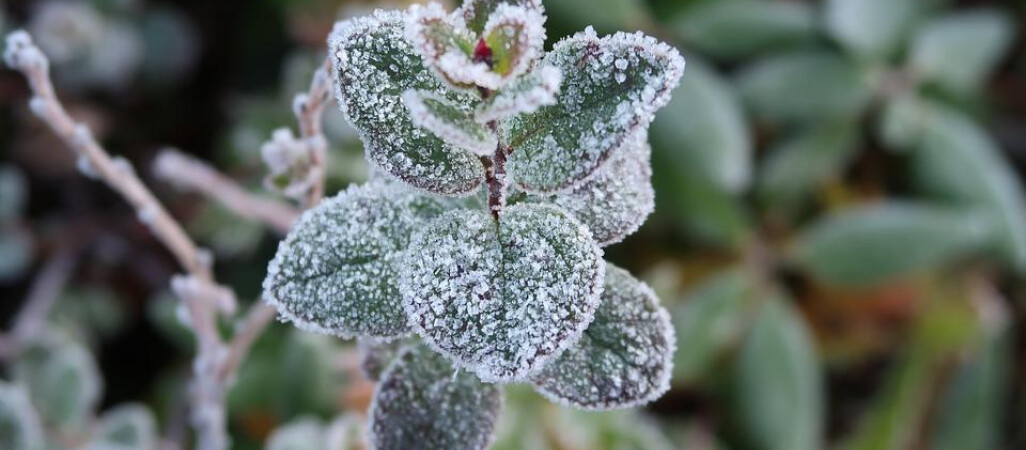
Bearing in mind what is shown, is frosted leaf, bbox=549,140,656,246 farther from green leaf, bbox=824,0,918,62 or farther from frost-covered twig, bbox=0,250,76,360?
green leaf, bbox=824,0,918,62

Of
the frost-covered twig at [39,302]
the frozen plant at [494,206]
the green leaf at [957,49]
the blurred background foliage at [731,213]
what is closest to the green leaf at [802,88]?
the blurred background foliage at [731,213]

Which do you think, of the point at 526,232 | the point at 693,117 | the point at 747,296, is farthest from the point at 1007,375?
the point at 526,232

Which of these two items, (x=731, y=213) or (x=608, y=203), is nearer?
(x=608, y=203)

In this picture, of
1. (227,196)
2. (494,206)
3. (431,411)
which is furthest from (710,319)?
(494,206)

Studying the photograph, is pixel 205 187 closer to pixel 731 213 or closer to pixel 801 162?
pixel 731 213

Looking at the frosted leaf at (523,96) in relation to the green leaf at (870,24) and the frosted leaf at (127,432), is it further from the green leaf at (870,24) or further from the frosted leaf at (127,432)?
the green leaf at (870,24)
